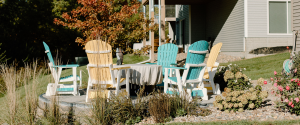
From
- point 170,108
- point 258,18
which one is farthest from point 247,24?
point 170,108

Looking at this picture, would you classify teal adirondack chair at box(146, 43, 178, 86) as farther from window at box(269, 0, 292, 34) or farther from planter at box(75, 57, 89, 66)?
planter at box(75, 57, 89, 66)

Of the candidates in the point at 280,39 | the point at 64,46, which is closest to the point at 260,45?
the point at 280,39

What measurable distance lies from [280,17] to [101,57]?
9.68 metres

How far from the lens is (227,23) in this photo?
534 inches

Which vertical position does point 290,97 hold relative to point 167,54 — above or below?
below

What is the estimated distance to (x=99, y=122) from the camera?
354cm

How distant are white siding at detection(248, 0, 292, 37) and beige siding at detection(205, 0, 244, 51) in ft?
1.35

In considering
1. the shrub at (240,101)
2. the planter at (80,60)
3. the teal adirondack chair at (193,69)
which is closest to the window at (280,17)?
the teal adirondack chair at (193,69)

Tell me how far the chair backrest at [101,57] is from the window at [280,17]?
9.39 m

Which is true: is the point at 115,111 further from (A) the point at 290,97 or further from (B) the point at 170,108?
(A) the point at 290,97

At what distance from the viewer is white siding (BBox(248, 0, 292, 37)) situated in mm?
11531

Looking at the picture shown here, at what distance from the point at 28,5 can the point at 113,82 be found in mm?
15097

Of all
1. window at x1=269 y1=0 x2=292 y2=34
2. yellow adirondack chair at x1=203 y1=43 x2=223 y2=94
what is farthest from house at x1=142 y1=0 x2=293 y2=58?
yellow adirondack chair at x1=203 y1=43 x2=223 y2=94

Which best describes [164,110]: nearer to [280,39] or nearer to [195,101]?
[195,101]
